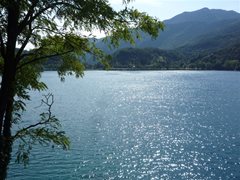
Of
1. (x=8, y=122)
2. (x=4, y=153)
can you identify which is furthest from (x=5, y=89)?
(x=4, y=153)

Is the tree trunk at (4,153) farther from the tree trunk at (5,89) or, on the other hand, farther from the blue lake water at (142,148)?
the blue lake water at (142,148)

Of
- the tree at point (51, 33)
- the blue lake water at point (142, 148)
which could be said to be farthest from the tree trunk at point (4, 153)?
the blue lake water at point (142, 148)

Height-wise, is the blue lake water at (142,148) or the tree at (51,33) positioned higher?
the tree at (51,33)

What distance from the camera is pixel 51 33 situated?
13773 mm

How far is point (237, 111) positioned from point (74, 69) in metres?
91.1

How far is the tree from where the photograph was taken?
11148 mm

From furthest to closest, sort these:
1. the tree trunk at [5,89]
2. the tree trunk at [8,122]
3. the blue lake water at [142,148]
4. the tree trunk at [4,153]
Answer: the blue lake water at [142,148], the tree trunk at [8,122], the tree trunk at [5,89], the tree trunk at [4,153]

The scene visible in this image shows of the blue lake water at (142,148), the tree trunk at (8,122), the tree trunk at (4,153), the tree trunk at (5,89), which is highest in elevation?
the tree trunk at (5,89)

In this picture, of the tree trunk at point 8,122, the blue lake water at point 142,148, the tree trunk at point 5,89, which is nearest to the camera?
the tree trunk at point 5,89

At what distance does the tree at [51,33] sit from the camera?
439 inches

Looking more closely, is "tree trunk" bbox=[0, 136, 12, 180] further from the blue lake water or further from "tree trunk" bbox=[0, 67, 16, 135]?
the blue lake water

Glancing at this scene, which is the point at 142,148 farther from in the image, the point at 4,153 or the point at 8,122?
the point at 4,153

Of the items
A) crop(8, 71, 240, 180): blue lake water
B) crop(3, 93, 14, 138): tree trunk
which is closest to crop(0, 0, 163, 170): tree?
Result: crop(3, 93, 14, 138): tree trunk

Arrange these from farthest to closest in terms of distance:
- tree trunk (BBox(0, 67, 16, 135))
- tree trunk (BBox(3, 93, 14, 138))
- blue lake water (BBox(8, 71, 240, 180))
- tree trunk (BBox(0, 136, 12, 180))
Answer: blue lake water (BBox(8, 71, 240, 180)), tree trunk (BBox(3, 93, 14, 138)), tree trunk (BBox(0, 67, 16, 135)), tree trunk (BBox(0, 136, 12, 180))
